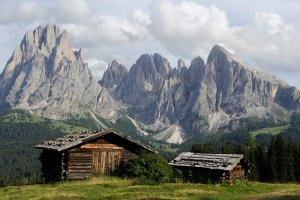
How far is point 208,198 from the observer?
27938 millimetres

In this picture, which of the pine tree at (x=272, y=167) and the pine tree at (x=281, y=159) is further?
the pine tree at (x=272, y=167)

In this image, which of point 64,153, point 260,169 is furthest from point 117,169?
point 260,169

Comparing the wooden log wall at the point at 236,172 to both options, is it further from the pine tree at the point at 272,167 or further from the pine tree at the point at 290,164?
the pine tree at the point at 290,164

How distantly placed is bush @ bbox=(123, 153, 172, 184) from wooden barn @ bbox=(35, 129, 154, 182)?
3.49 m

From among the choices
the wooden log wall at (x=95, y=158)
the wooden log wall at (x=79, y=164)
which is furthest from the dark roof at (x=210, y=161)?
the wooden log wall at (x=79, y=164)

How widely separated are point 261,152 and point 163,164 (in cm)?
7155

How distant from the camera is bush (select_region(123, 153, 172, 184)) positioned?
37.3 meters

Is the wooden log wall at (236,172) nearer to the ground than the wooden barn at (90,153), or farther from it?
nearer to the ground

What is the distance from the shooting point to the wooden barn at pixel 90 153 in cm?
3991

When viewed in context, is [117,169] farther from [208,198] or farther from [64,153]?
[208,198]

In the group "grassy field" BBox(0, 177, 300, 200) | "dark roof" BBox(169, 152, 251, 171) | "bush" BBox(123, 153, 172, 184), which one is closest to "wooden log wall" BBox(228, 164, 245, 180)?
"dark roof" BBox(169, 152, 251, 171)

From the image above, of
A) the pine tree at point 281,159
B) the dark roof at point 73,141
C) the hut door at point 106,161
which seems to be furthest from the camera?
the pine tree at point 281,159

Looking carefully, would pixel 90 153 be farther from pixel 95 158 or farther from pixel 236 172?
pixel 236 172

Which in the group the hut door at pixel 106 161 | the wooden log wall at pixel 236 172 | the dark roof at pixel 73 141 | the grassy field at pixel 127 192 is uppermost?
the dark roof at pixel 73 141
